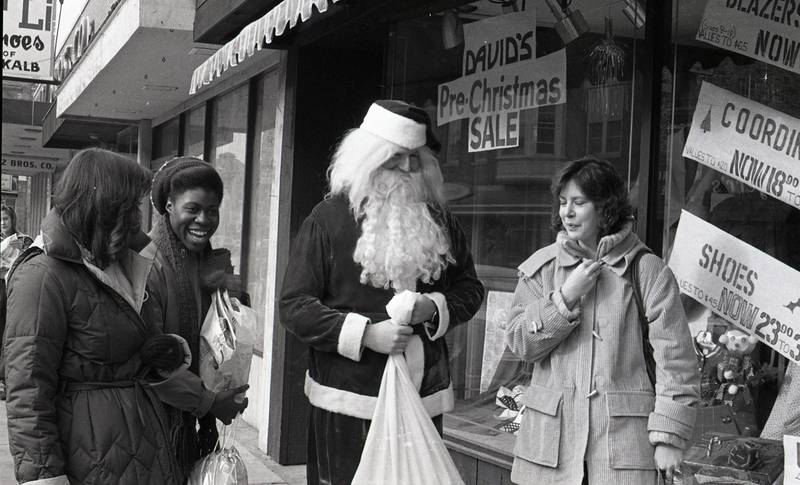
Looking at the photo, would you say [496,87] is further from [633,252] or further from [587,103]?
[633,252]

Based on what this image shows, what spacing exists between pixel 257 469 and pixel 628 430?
4.10 meters

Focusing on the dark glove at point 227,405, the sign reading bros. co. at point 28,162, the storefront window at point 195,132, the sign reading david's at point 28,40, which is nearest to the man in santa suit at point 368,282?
the dark glove at point 227,405

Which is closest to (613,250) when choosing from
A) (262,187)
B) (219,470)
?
(219,470)

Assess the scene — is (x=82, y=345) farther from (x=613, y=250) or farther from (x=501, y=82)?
(x=501, y=82)

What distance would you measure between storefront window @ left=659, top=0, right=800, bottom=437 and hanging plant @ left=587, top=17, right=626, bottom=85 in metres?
0.37

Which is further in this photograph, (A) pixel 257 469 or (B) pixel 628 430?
(A) pixel 257 469

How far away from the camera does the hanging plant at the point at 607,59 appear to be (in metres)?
5.05

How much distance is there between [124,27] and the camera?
8719 millimetres

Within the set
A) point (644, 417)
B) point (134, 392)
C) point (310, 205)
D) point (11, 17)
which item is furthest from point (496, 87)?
point (11, 17)

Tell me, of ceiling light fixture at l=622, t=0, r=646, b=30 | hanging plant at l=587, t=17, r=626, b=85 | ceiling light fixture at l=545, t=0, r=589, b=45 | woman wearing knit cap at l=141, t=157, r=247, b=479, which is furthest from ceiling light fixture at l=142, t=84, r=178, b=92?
woman wearing knit cap at l=141, t=157, r=247, b=479

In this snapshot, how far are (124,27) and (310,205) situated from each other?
2782 mm

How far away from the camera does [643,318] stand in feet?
11.5

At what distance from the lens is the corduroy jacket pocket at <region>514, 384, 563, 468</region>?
3537 mm

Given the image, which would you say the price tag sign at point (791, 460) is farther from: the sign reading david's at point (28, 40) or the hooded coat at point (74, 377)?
the sign reading david's at point (28, 40)
